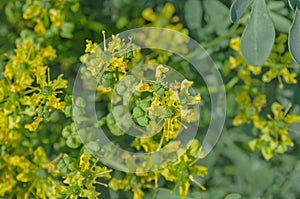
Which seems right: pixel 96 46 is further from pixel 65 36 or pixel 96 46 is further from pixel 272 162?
pixel 272 162

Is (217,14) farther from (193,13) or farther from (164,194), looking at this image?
(164,194)

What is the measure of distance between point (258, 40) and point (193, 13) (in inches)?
22.4

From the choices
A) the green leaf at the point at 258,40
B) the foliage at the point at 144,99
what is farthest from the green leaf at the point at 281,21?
the green leaf at the point at 258,40

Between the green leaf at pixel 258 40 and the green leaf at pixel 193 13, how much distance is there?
52 centimetres

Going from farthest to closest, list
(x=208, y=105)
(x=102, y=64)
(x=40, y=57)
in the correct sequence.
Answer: (x=208, y=105) → (x=40, y=57) → (x=102, y=64)

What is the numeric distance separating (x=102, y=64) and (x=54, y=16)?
45cm

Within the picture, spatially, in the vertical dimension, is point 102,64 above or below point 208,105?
above

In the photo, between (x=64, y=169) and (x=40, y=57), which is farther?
(x=40, y=57)

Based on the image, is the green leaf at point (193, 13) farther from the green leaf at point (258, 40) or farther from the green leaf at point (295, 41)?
the green leaf at point (295, 41)

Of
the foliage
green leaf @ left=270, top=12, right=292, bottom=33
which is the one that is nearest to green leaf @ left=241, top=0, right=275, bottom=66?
the foliage

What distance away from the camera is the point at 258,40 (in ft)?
5.69

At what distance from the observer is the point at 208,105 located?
225cm

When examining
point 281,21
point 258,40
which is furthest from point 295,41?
point 281,21

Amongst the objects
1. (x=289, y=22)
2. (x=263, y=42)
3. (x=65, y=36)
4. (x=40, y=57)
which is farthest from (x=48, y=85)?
(x=289, y=22)
